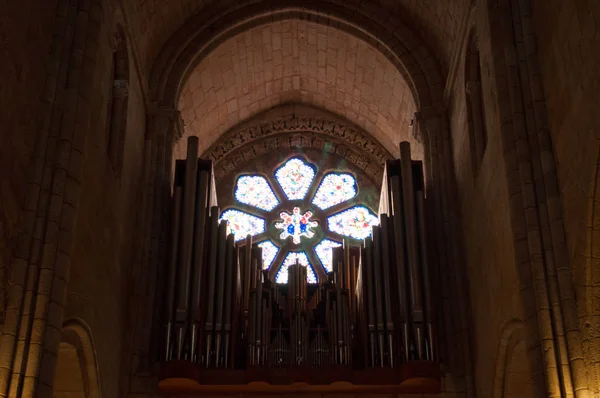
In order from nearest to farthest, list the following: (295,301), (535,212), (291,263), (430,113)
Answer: (535,212)
(295,301)
(430,113)
(291,263)

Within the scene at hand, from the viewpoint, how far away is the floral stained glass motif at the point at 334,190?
1684 cm

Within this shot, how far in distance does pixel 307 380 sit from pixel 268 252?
16.8ft

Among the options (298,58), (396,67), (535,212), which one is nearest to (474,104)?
(396,67)

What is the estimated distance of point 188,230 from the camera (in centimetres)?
1218

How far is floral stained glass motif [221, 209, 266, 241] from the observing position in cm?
1644

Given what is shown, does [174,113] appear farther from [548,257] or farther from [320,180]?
[548,257]

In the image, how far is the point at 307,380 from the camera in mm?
11266

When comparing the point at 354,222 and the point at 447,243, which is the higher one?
the point at 354,222

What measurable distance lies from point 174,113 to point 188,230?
2.13 meters

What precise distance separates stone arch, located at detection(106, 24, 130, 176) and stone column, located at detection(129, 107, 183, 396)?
137 cm

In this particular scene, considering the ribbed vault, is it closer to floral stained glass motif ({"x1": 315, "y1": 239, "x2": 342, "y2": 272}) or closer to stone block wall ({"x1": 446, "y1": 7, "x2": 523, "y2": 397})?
floral stained glass motif ({"x1": 315, "y1": 239, "x2": 342, "y2": 272})

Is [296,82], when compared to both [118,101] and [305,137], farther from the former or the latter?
[118,101]

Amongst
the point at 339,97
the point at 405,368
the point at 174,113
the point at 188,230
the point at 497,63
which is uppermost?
the point at 339,97

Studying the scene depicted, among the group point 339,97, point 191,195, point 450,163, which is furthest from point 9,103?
point 339,97
